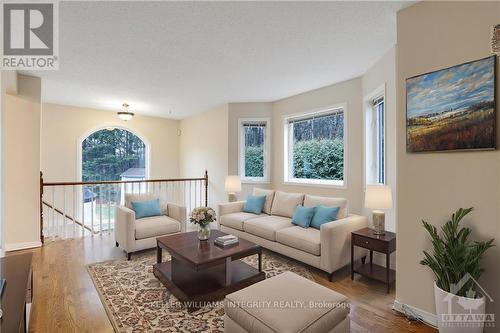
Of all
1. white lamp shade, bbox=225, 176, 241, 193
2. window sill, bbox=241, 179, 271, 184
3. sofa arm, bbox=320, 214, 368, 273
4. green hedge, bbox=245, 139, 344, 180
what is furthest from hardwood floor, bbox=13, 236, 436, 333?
window sill, bbox=241, 179, 271, 184

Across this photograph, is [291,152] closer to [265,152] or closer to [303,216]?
[265,152]

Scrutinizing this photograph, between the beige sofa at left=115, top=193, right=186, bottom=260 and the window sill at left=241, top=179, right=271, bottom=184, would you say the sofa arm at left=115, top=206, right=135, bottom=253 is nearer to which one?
the beige sofa at left=115, top=193, right=186, bottom=260

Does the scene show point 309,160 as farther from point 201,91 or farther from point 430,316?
point 430,316

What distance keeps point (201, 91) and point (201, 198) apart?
2821 mm

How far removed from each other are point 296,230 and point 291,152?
207 centimetres

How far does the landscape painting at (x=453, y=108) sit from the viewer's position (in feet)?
6.11

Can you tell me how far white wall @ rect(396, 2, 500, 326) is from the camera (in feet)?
6.16

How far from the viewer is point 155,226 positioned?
3.89 meters

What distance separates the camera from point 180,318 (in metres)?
2.28

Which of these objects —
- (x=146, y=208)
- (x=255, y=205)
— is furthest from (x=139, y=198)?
(x=255, y=205)

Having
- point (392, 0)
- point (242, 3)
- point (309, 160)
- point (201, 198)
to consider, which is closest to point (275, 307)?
point (242, 3)

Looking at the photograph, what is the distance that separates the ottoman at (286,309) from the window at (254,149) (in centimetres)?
370

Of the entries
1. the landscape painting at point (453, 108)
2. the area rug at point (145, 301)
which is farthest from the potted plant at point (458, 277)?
the area rug at point (145, 301)

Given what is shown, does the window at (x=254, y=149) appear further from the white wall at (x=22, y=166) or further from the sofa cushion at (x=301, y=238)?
the white wall at (x=22, y=166)
